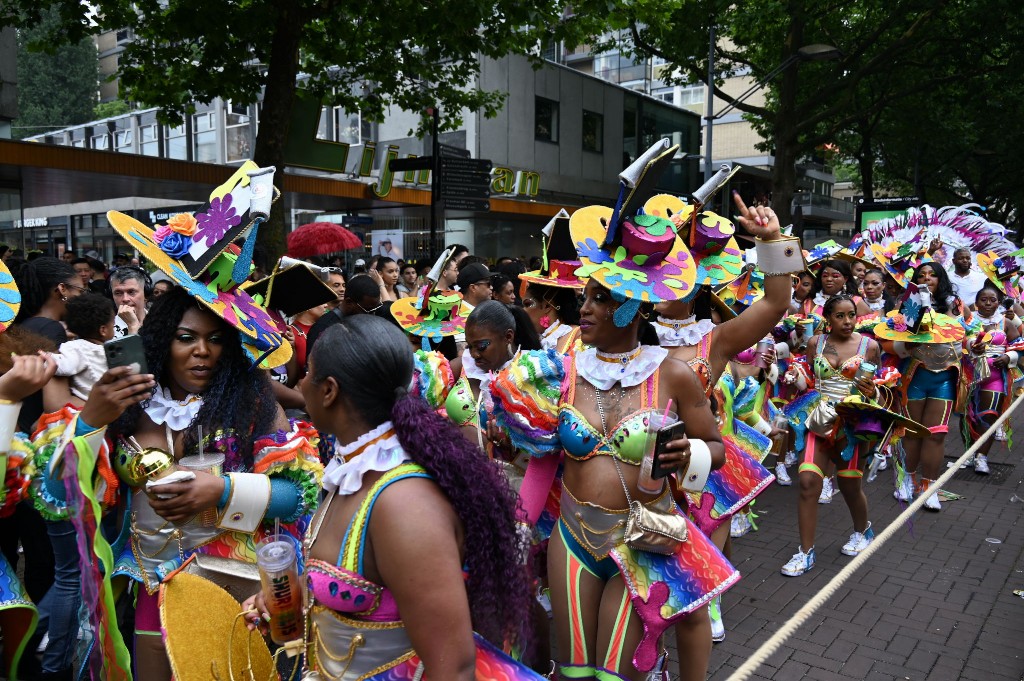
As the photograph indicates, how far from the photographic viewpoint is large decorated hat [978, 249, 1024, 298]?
34.7ft

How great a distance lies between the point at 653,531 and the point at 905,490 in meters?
5.85

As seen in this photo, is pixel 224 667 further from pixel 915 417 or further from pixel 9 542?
pixel 915 417

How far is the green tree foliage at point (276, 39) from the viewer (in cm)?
1066

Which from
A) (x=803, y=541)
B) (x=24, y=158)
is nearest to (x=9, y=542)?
(x=803, y=541)

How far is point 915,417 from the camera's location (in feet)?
25.5

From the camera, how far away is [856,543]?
6.35 m

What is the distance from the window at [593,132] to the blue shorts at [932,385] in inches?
826

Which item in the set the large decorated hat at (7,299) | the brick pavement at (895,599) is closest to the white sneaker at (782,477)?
the brick pavement at (895,599)

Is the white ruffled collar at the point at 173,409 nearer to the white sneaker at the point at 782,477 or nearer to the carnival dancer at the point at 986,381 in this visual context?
the white sneaker at the point at 782,477

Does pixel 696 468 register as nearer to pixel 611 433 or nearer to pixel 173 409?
pixel 611 433

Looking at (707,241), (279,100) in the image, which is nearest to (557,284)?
(707,241)

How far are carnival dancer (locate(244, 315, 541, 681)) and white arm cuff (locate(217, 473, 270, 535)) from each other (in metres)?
0.66

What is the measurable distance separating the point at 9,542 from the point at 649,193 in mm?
3862

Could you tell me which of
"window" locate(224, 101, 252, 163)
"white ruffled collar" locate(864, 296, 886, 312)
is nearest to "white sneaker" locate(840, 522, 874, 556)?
"white ruffled collar" locate(864, 296, 886, 312)
